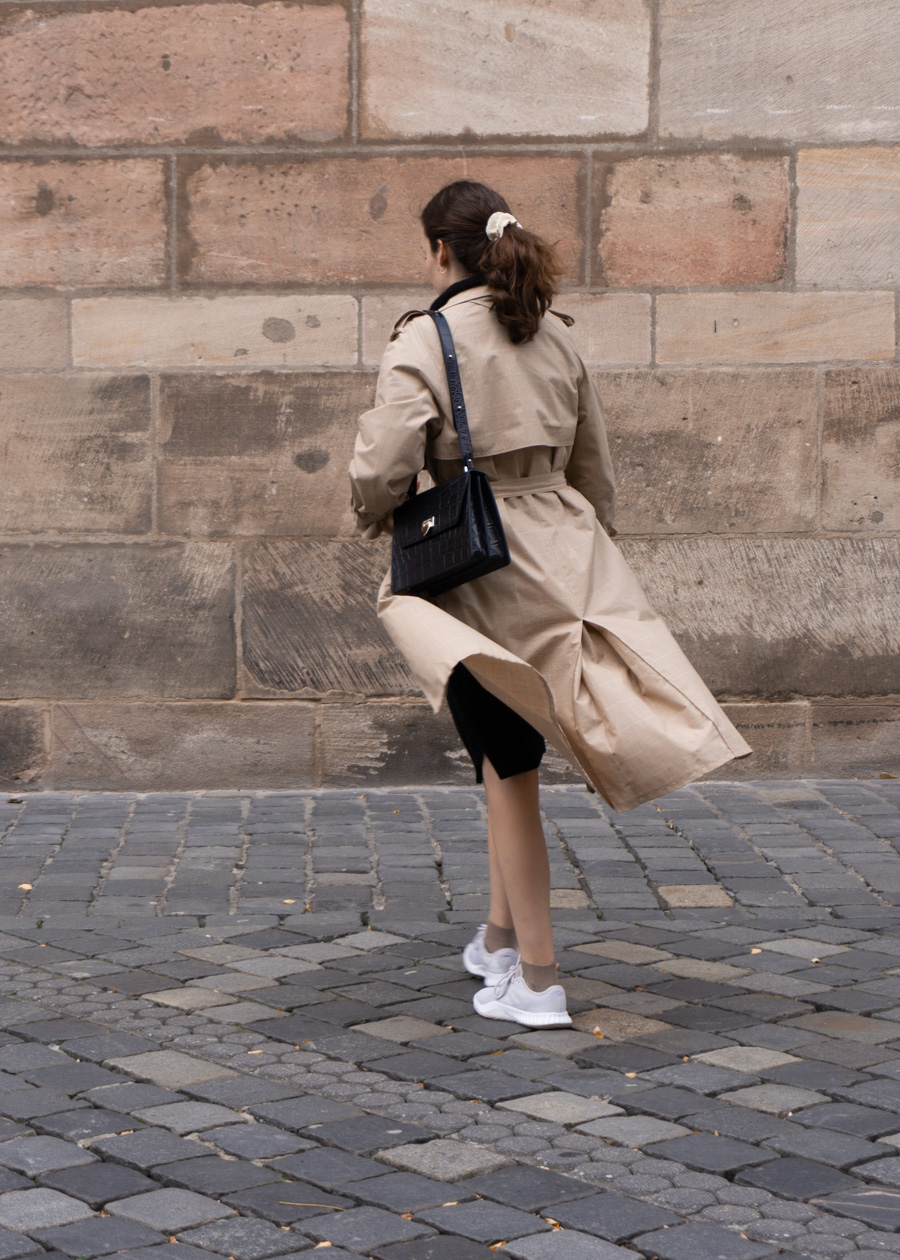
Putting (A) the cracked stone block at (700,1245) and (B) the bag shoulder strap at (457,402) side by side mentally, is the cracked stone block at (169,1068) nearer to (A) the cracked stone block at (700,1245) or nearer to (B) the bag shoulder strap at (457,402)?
(A) the cracked stone block at (700,1245)

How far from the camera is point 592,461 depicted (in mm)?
3783

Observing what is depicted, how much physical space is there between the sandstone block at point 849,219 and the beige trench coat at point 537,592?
10.2ft

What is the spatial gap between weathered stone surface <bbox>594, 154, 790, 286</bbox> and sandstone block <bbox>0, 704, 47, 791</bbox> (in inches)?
119

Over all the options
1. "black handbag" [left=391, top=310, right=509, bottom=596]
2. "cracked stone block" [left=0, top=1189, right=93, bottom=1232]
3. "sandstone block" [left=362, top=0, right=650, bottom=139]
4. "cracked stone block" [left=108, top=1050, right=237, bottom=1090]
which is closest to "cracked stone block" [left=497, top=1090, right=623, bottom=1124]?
"cracked stone block" [left=108, top=1050, right=237, bottom=1090]

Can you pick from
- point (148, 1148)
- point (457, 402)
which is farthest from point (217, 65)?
point (148, 1148)

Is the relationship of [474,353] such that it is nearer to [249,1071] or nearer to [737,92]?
[249,1071]

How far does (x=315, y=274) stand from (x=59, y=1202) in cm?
445

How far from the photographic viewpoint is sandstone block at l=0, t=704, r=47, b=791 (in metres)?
6.28

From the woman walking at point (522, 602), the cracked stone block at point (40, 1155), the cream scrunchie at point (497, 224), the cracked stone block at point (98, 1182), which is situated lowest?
the cracked stone block at point (40, 1155)

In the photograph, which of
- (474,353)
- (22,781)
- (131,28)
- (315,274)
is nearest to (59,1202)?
(474,353)

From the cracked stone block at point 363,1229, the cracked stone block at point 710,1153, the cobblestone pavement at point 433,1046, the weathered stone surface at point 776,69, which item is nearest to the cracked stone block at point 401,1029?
the cobblestone pavement at point 433,1046

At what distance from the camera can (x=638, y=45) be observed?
6.29 m

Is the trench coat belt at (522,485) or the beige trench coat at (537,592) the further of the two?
the trench coat belt at (522,485)

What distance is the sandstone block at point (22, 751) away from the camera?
6281mm
